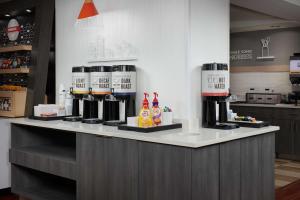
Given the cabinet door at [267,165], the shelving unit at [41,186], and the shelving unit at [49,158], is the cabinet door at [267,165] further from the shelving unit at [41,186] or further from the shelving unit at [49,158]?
the shelving unit at [41,186]

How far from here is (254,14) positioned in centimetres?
743

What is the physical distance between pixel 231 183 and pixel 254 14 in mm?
5164

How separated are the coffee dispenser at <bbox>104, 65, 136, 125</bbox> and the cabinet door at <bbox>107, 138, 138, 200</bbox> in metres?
0.61

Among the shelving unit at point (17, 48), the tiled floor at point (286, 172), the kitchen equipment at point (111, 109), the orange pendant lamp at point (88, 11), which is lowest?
the tiled floor at point (286, 172)

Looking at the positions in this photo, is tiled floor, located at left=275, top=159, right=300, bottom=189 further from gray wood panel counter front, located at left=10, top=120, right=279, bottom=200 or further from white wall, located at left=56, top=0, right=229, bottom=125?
white wall, located at left=56, top=0, right=229, bottom=125

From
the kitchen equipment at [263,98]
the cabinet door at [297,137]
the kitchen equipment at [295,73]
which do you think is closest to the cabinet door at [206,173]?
the cabinet door at [297,137]

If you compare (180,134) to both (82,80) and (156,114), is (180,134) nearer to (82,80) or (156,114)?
(156,114)

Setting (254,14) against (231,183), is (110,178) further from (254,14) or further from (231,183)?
(254,14)

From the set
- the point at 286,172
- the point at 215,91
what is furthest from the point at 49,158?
the point at 286,172

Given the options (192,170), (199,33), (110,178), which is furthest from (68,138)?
(192,170)

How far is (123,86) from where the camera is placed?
12.2ft

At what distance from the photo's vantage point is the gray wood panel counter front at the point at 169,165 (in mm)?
2691

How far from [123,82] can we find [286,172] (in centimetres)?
358

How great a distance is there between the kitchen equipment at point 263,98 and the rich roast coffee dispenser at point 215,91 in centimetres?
463
